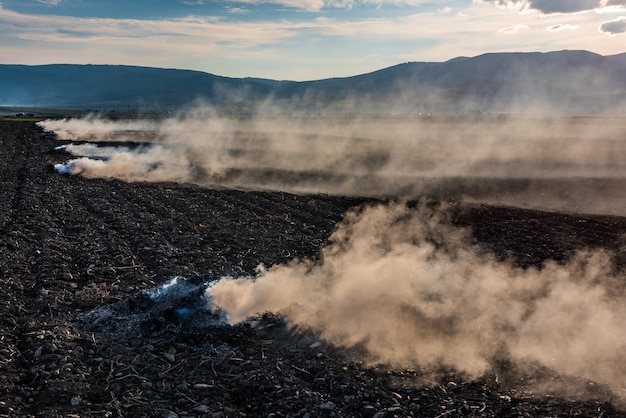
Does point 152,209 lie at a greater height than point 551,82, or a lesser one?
lesser

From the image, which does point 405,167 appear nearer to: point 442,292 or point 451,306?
point 442,292

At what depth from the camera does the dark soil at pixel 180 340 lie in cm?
625

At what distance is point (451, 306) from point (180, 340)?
470 cm

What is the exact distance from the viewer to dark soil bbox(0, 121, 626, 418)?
6250mm

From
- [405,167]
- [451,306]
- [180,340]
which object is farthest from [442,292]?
[405,167]

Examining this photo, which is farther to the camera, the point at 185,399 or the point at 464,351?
the point at 464,351

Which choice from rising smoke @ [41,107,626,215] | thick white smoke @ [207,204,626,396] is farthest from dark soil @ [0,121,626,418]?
rising smoke @ [41,107,626,215]

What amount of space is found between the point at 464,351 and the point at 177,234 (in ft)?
28.6

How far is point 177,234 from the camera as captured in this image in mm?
14023

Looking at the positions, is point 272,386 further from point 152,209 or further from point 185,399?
point 152,209

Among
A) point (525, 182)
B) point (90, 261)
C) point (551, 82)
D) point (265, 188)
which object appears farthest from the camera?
point (551, 82)

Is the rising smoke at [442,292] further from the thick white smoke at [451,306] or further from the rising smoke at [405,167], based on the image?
the rising smoke at [405,167]

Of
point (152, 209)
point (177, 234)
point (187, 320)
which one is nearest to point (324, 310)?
point (187, 320)

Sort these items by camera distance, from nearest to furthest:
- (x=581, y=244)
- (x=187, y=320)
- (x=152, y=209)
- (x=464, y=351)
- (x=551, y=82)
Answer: (x=464, y=351) < (x=187, y=320) < (x=581, y=244) < (x=152, y=209) < (x=551, y=82)
